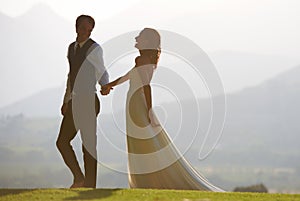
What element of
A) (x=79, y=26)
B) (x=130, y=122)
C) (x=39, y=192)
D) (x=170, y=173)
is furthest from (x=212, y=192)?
(x=79, y=26)

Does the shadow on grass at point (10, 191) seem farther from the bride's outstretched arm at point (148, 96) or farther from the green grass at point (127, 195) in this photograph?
the bride's outstretched arm at point (148, 96)

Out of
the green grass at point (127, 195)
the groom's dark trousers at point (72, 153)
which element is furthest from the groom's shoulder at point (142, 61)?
the green grass at point (127, 195)

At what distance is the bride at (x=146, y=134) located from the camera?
1167 cm

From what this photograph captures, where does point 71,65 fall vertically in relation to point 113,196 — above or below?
above

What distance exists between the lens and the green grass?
1012 cm

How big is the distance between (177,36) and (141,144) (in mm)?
1927

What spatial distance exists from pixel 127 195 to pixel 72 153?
173 cm

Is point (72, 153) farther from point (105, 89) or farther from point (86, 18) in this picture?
point (86, 18)

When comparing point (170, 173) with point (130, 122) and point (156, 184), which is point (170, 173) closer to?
point (156, 184)

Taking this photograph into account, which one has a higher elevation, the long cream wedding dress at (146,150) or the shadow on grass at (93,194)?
the long cream wedding dress at (146,150)

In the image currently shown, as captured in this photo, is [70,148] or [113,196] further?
[70,148]

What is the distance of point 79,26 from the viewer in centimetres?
1143

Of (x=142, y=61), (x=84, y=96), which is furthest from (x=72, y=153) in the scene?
(x=142, y=61)

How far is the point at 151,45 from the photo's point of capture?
11750mm
